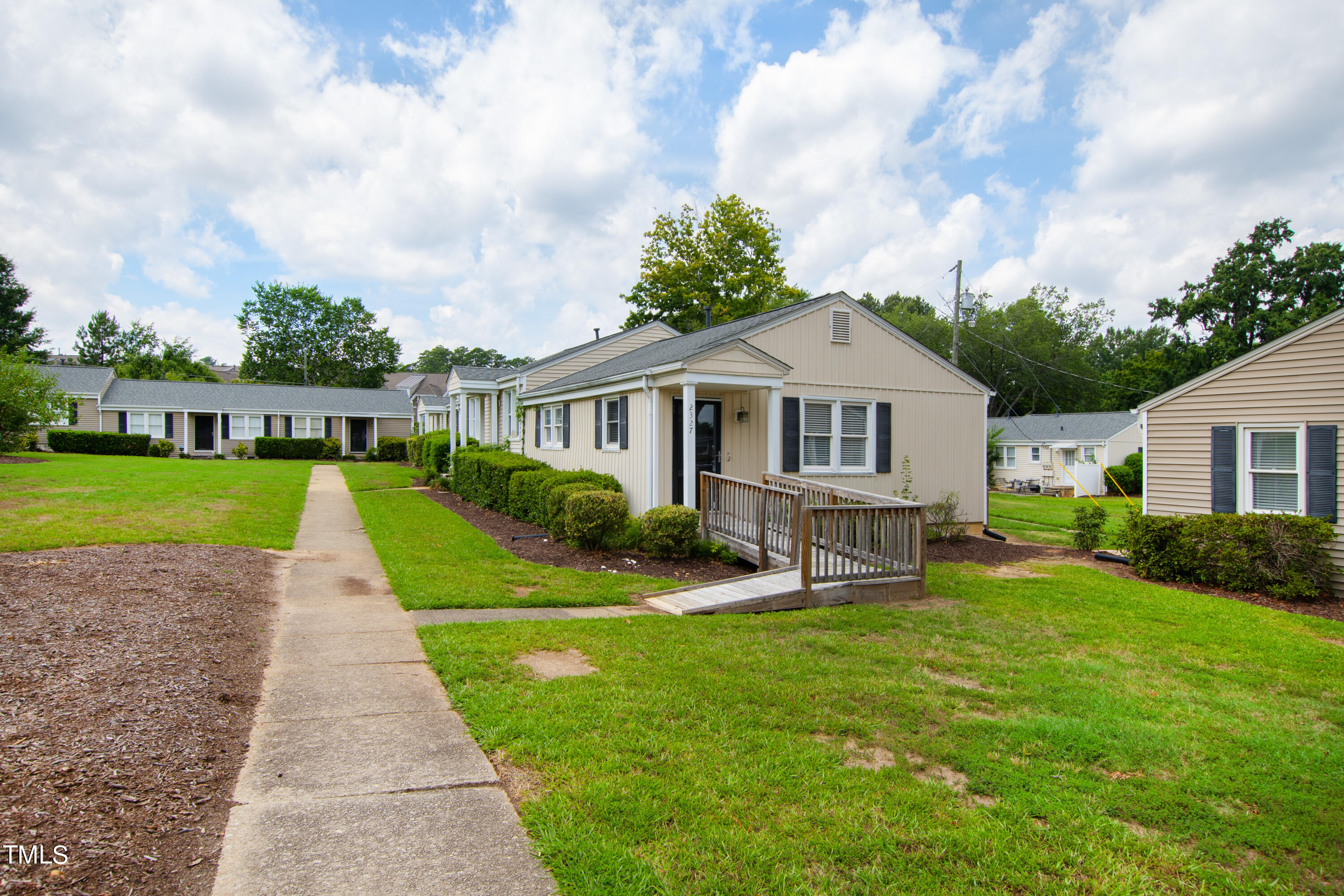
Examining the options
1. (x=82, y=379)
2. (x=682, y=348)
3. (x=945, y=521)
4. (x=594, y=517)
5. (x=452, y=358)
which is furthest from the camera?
(x=452, y=358)

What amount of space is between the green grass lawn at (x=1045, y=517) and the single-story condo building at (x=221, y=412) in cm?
3330

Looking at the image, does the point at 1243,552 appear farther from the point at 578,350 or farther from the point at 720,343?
the point at 578,350

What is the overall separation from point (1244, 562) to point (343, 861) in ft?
38.5

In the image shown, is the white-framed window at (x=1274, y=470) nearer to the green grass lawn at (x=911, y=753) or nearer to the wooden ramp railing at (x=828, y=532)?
the green grass lawn at (x=911, y=753)

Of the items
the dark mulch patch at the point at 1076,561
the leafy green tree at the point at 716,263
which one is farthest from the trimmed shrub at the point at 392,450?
the dark mulch patch at the point at 1076,561

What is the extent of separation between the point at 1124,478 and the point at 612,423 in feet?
99.4

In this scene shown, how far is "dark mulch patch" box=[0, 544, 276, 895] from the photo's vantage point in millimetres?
2531

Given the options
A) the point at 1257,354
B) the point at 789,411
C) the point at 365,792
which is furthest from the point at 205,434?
the point at 1257,354

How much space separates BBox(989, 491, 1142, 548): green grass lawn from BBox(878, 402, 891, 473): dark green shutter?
13.7 feet

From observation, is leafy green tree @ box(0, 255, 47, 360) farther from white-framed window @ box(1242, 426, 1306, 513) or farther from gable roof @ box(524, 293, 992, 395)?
white-framed window @ box(1242, 426, 1306, 513)

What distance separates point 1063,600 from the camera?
333 inches

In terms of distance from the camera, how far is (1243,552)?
946cm

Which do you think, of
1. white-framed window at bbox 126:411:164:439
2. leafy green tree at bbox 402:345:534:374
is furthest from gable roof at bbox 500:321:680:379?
leafy green tree at bbox 402:345:534:374

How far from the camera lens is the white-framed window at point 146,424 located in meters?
33.5
